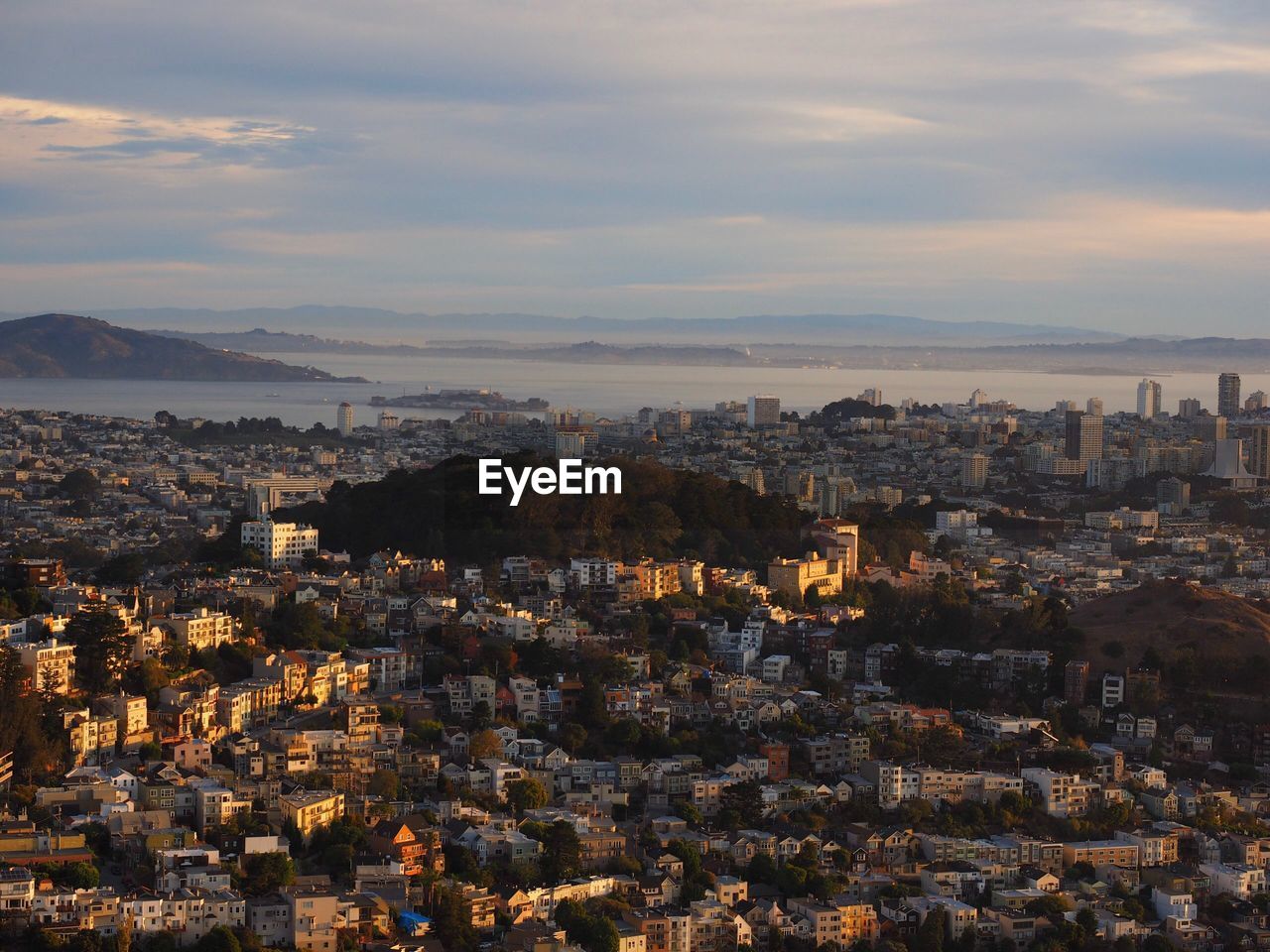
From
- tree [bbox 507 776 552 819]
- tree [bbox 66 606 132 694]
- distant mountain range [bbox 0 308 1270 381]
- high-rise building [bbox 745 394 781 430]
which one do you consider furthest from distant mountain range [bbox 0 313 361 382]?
tree [bbox 507 776 552 819]

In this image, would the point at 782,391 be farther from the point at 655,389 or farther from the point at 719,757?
the point at 719,757

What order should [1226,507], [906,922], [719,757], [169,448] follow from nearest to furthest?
[906,922], [719,757], [1226,507], [169,448]

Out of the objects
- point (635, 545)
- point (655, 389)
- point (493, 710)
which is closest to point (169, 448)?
point (655, 389)

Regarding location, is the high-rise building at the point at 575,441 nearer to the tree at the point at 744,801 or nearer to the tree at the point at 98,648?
the tree at the point at 98,648

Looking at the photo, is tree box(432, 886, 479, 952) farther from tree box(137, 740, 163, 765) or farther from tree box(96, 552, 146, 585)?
tree box(96, 552, 146, 585)

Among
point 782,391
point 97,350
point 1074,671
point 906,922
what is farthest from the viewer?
point 97,350

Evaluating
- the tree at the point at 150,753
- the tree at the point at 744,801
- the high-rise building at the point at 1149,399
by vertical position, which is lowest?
the tree at the point at 744,801

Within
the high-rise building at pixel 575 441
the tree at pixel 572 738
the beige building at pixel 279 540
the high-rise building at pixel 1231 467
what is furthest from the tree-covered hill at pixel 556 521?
the high-rise building at pixel 1231 467

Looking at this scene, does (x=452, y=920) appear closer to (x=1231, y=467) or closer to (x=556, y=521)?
(x=556, y=521)
